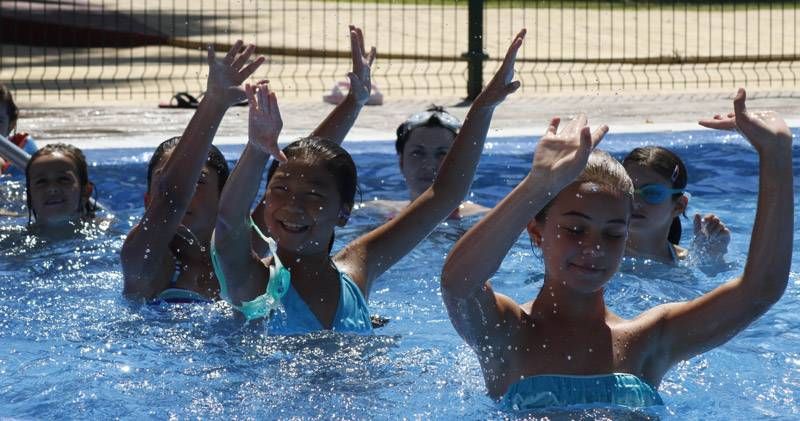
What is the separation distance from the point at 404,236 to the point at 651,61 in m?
9.75

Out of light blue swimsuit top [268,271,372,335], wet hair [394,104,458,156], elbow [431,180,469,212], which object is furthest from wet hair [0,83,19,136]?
elbow [431,180,469,212]

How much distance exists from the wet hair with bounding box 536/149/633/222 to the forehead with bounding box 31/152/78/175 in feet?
10.9

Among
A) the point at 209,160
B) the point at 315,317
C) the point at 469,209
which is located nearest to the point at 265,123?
the point at 315,317

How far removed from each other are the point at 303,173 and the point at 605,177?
1.04 m

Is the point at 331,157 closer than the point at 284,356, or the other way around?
the point at 331,157

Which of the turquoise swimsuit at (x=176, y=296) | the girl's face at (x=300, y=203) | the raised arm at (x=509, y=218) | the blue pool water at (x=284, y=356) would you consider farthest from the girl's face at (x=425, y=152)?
the raised arm at (x=509, y=218)

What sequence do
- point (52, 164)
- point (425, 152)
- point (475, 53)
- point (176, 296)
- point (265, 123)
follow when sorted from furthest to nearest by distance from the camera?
1. point (475, 53)
2. point (425, 152)
3. point (52, 164)
4. point (176, 296)
5. point (265, 123)

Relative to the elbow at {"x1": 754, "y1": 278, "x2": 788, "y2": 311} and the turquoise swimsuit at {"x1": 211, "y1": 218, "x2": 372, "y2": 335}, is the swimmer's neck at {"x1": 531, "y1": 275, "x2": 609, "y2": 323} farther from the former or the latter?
the turquoise swimsuit at {"x1": 211, "y1": 218, "x2": 372, "y2": 335}

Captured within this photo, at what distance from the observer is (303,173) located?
4.02m

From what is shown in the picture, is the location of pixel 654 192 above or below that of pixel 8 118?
below

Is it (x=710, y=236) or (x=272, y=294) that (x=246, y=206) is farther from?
(x=710, y=236)

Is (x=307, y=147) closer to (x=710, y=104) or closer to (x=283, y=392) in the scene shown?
(x=283, y=392)

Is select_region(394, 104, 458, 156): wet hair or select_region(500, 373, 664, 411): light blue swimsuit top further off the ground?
select_region(394, 104, 458, 156): wet hair

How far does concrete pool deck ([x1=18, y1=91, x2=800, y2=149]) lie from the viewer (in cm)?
893
